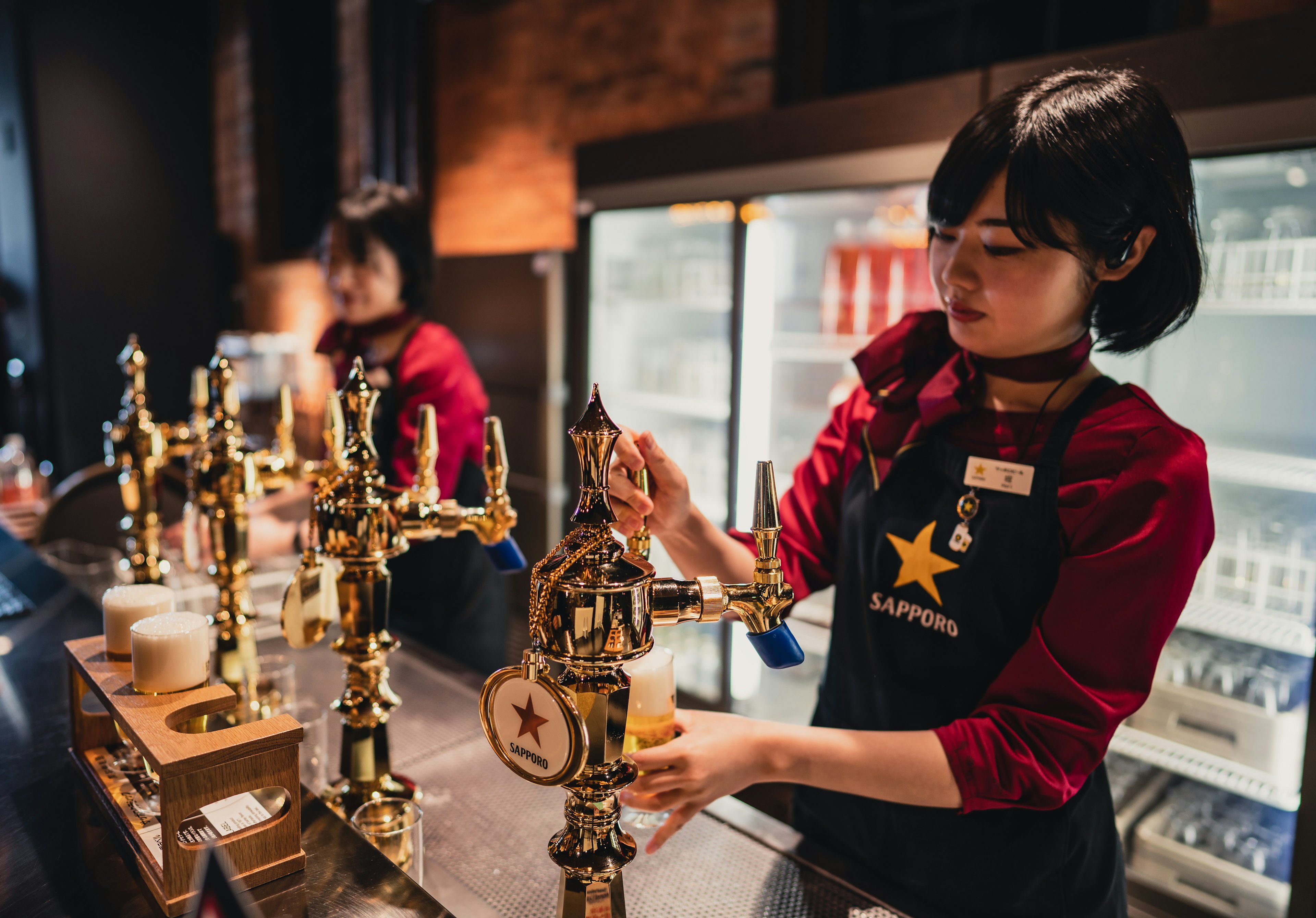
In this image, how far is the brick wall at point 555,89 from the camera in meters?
3.66

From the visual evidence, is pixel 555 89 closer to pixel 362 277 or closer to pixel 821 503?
pixel 362 277

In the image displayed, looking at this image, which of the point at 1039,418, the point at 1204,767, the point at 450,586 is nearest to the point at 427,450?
the point at 1039,418

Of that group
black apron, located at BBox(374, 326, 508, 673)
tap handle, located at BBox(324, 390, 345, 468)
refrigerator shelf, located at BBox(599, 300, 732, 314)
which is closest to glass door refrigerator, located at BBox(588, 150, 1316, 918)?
refrigerator shelf, located at BBox(599, 300, 732, 314)

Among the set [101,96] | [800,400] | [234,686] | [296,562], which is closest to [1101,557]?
[234,686]

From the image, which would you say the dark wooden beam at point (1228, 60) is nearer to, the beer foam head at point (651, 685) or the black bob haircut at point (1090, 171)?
the black bob haircut at point (1090, 171)

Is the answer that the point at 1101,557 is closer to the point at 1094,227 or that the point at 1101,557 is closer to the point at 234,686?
the point at 1094,227

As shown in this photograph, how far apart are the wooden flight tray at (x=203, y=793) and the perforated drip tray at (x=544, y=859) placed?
17 centimetres

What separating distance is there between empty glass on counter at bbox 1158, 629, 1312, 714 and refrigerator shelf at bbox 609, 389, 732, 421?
152cm

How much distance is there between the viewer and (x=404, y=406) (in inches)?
86.0

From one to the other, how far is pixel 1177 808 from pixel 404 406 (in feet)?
7.31

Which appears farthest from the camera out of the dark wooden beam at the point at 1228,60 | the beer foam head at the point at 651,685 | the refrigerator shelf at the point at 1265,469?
the refrigerator shelf at the point at 1265,469

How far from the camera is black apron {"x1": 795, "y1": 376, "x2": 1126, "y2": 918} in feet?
3.58

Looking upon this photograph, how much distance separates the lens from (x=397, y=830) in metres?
0.88

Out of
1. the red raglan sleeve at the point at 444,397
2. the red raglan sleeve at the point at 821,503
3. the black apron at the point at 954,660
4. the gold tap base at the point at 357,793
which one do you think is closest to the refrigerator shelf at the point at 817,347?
the red raglan sleeve at the point at 444,397
